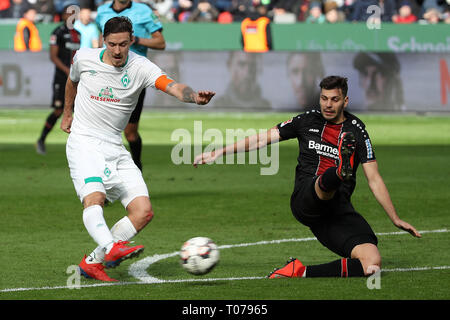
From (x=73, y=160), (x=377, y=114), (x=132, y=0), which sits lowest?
(x=377, y=114)

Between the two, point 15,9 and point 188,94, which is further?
point 15,9

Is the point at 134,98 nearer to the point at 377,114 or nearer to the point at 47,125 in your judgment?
the point at 47,125

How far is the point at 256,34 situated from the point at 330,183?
18.3 metres

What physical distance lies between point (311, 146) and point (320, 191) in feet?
1.67

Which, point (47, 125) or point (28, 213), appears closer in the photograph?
point (28, 213)

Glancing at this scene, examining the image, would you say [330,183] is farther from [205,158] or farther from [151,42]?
[151,42]

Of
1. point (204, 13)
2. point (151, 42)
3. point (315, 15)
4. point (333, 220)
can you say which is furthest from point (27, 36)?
point (333, 220)

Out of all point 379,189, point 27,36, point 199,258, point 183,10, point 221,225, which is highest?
point 183,10

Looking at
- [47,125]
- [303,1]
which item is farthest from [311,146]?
[303,1]

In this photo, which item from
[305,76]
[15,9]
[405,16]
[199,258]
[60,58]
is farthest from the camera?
[15,9]

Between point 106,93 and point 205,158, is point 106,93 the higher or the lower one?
the higher one

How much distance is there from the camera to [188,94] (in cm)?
771

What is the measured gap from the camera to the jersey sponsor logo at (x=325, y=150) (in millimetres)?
8125
